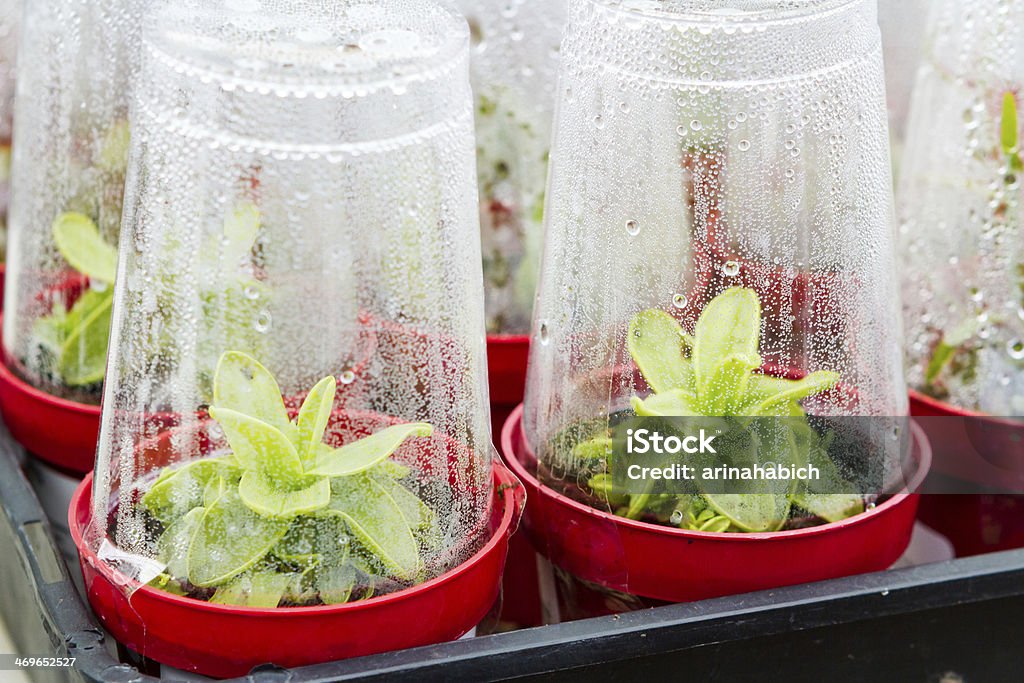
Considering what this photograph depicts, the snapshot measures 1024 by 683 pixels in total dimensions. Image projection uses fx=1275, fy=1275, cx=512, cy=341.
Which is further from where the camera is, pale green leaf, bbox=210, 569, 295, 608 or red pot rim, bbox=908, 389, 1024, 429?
red pot rim, bbox=908, 389, 1024, 429

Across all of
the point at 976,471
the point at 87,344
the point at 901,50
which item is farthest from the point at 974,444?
the point at 87,344

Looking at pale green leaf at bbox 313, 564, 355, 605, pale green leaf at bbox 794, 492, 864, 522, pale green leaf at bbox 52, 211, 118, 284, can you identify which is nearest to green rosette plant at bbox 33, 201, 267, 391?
pale green leaf at bbox 52, 211, 118, 284

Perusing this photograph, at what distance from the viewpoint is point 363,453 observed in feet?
1.53

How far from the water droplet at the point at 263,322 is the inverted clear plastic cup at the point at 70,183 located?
0.17 m

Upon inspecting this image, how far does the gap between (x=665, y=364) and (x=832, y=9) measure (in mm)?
154

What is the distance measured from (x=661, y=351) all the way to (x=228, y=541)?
185 mm

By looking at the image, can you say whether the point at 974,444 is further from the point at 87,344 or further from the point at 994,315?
the point at 87,344

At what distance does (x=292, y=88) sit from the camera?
Result: 1.46 ft

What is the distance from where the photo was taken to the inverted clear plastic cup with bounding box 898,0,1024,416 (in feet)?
2.06

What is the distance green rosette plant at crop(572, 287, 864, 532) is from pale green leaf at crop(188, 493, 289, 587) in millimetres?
145

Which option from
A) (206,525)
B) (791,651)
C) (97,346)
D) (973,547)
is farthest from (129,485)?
(973,547)

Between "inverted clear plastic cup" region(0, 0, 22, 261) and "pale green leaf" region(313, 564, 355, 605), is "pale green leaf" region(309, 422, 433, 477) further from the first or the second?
"inverted clear plastic cup" region(0, 0, 22, 261)

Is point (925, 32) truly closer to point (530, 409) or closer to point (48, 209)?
point (530, 409)

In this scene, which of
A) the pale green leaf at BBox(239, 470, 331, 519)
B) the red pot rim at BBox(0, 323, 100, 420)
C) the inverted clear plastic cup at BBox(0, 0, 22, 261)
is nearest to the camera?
the pale green leaf at BBox(239, 470, 331, 519)
